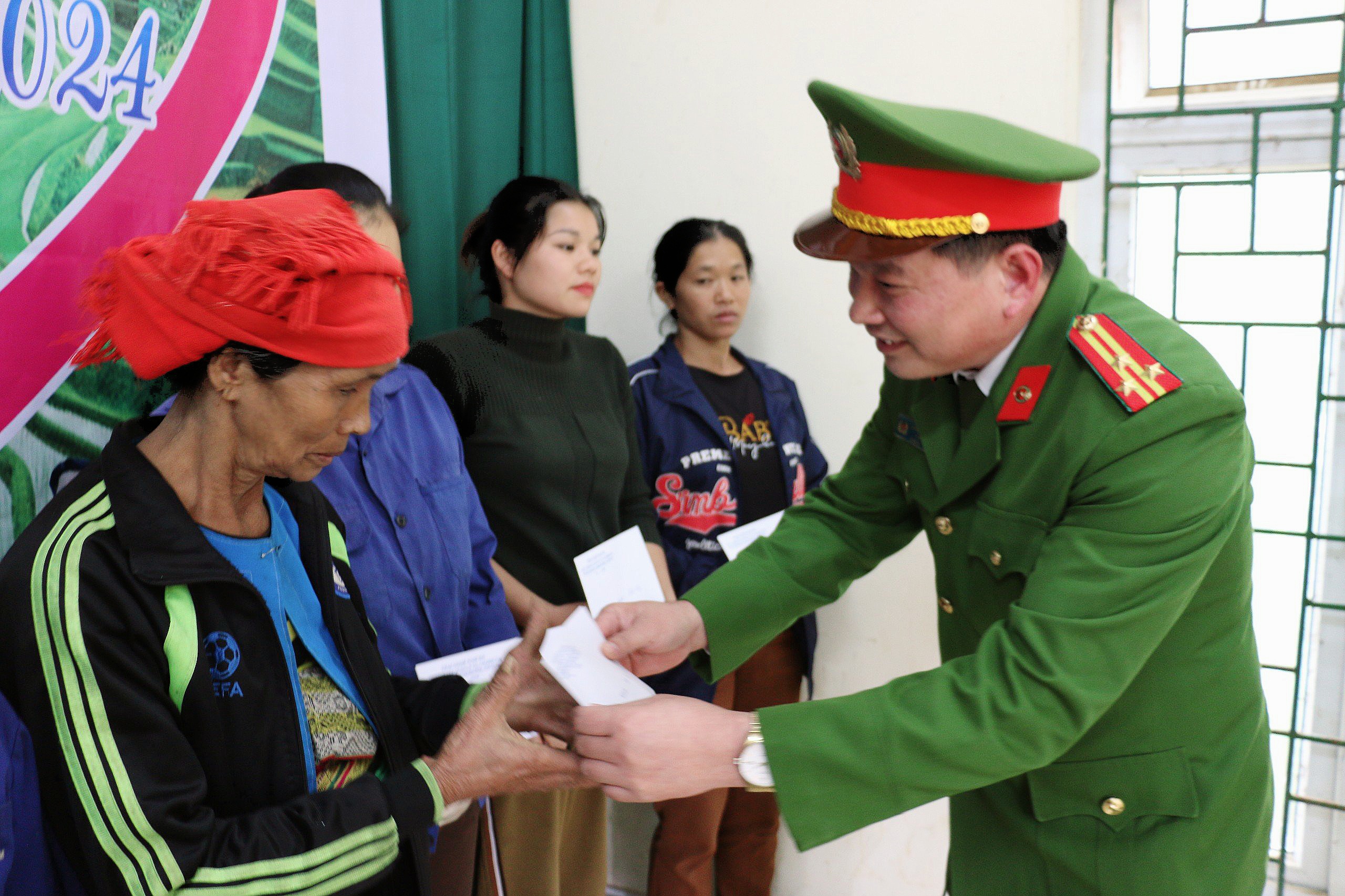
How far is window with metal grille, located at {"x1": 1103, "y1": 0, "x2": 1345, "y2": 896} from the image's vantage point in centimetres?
227

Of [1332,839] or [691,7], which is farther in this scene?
[691,7]

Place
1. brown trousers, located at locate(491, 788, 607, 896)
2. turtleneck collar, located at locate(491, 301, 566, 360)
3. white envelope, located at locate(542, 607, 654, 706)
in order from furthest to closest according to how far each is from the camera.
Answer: turtleneck collar, located at locate(491, 301, 566, 360) → brown trousers, located at locate(491, 788, 607, 896) → white envelope, located at locate(542, 607, 654, 706)

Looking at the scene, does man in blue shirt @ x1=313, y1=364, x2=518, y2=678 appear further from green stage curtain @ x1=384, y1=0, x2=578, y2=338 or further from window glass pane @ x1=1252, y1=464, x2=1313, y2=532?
window glass pane @ x1=1252, y1=464, x2=1313, y2=532

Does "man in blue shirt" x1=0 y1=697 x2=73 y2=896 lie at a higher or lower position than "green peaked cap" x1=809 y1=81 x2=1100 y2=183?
lower

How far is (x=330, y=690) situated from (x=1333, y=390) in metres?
2.33

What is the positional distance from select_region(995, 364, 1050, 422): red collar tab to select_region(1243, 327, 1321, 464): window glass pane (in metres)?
1.47

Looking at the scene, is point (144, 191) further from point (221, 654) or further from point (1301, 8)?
point (1301, 8)

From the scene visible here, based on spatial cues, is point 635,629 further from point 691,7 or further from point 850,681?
point 691,7

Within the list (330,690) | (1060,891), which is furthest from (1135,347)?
(330,690)

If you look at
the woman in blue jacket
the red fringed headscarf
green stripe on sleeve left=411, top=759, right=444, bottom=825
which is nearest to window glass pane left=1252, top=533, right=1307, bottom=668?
the woman in blue jacket

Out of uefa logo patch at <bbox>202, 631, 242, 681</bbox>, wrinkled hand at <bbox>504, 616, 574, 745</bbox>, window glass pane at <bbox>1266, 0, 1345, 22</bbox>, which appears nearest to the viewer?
uefa logo patch at <bbox>202, 631, 242, 681</bbox>

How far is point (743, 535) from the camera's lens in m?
2.35

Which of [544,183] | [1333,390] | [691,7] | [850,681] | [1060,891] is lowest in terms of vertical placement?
[850,681]

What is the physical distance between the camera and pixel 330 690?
1192 mm
